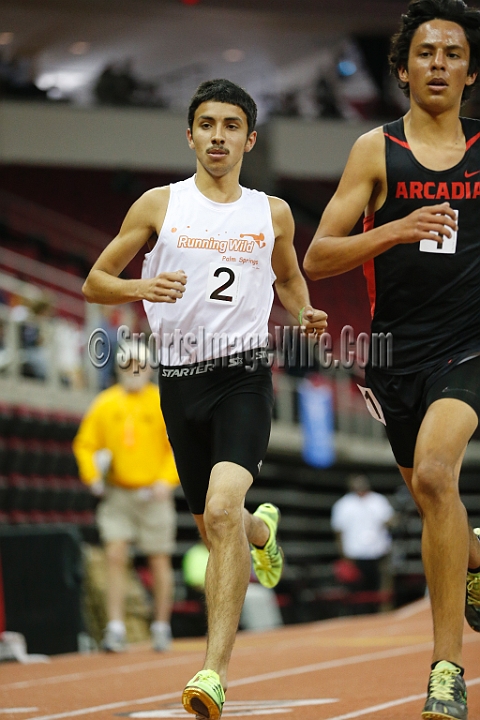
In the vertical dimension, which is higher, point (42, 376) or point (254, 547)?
point (42, 376)

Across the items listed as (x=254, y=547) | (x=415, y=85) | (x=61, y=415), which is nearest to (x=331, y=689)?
(x=254, y=547)

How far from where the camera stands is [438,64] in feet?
14.2

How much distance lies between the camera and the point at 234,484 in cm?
449

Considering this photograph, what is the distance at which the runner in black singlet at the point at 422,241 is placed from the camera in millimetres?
4246

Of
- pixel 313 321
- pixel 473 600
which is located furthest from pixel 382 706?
pixel 313 321

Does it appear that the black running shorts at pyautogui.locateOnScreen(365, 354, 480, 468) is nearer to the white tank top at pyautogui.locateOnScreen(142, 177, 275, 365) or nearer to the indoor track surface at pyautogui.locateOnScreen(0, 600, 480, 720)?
the white tank top at pyautogui.locateOnScreen(142, 177, 275, 365)

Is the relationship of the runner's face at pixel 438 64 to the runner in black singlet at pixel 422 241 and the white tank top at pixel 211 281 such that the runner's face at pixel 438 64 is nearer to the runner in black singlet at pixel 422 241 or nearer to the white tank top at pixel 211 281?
the runner in black singlet at pixel 422 241

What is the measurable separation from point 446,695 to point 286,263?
2105 millimetres

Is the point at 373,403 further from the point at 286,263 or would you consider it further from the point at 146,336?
the point at 146,336

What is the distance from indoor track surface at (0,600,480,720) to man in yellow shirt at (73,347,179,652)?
74cm

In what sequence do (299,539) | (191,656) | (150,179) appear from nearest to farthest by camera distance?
(191,656)
(299,539)
(150,179)

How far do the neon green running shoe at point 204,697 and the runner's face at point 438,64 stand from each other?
2.19m

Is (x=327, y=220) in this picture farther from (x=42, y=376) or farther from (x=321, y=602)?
(x=321, y=602)

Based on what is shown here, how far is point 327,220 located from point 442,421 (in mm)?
862
